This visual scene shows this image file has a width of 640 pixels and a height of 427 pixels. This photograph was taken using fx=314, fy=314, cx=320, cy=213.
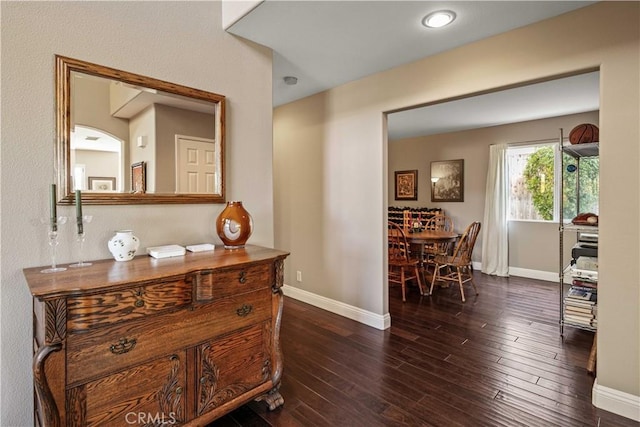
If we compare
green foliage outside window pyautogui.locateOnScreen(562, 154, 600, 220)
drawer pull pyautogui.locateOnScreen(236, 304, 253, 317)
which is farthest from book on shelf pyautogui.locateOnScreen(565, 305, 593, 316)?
drawer pull pyautogui.locateOnScreen(236, 304, 253, 317)

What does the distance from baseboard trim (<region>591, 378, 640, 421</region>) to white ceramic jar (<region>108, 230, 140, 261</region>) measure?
9.13 feet

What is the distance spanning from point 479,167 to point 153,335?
544 cm

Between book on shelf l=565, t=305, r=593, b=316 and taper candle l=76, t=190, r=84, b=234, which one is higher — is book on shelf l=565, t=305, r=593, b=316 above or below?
below

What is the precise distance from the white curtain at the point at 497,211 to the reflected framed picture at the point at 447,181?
0.51 metres

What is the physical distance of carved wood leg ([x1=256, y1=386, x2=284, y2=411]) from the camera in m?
1.85

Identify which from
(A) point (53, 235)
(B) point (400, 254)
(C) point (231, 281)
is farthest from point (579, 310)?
(A) point (53, 235)

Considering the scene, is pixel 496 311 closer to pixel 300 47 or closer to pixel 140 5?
pixel 300 47

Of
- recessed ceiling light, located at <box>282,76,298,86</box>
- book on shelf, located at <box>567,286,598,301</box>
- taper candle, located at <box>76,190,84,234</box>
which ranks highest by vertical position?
recessed ceiling light, located at <box>282,76,298,86</box>

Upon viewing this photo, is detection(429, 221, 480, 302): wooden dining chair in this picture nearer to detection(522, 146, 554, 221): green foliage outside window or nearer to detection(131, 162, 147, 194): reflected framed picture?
detection(522, 146, 554, 221): green foliage outside window

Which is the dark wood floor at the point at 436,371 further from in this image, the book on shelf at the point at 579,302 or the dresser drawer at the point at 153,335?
Answer: the dresser drawer at the point at 153,335

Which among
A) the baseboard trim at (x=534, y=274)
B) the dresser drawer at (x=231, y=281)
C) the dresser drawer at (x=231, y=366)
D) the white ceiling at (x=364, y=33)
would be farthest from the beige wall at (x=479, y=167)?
the dresser drawer at (x=231, y=366)

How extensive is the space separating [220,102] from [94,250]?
1.17 m

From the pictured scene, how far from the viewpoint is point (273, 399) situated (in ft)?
6.11

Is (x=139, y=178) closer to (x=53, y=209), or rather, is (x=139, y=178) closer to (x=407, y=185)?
(x=53, y=209)
